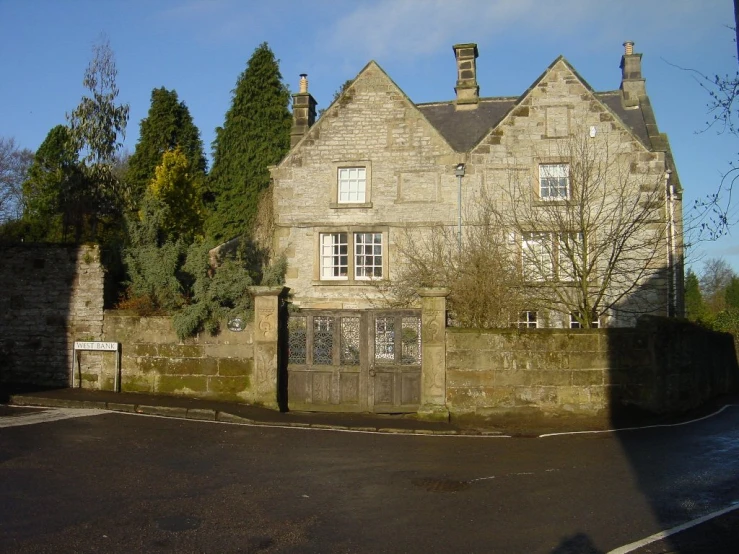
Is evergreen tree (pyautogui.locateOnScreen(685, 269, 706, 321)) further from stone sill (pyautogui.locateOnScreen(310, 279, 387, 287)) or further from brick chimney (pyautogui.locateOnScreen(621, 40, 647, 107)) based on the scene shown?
stone sill (pyautogui.locateOnScreen(310, 279, 387, 287))

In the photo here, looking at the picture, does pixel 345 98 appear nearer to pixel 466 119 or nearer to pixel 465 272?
pixel 466 119

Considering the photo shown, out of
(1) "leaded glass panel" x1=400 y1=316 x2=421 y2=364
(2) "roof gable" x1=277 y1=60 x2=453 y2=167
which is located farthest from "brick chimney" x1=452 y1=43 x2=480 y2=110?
(1) "leaded glass panel" x1=400 y1=316 x2=421 y2=364

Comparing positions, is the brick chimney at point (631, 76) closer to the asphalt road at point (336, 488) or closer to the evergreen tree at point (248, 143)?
the asphalt road at point (336, 488)

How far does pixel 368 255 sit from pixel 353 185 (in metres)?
2.42

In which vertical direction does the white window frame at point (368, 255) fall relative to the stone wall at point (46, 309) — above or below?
above

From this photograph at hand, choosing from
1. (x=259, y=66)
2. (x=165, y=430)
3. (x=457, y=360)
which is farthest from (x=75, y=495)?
(x=259, y=66)

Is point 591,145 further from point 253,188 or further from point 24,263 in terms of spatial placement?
point 253,188

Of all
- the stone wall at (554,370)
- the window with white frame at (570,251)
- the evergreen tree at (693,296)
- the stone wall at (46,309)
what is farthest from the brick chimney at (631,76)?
the evergreen tree at (693,296)

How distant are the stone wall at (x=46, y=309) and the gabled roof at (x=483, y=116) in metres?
13.0

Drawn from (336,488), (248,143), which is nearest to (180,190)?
(248,143)

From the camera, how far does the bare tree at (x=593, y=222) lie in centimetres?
1895

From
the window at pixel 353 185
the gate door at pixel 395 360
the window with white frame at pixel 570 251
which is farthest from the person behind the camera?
the window at pixel 353 185

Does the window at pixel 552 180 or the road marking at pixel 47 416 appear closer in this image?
the road marking at pixel 47 416

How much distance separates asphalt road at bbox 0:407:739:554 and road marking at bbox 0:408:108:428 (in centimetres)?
6
